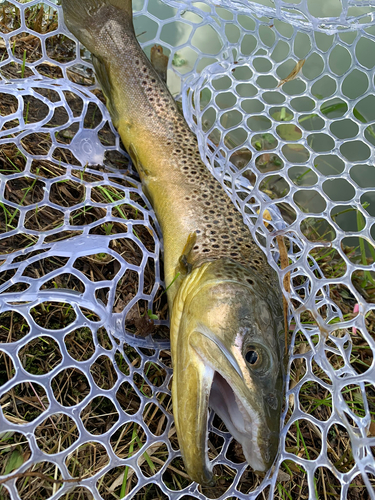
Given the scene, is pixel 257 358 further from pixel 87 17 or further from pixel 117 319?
pixel 87 17

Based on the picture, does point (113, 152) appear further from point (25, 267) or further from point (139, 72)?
point (25, 267)

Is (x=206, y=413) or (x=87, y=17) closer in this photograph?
(x=206, y=413)

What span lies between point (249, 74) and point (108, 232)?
2.33 metres

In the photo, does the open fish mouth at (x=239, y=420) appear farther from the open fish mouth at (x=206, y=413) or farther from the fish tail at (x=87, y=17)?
the fish tail at (x=87, y=17)

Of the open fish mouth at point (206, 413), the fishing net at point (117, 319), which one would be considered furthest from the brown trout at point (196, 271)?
the fishing net at point (117, 319)

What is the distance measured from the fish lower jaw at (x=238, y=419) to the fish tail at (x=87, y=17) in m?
2.36

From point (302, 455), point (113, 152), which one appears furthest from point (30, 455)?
point (113, 152)

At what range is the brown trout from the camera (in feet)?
5.61

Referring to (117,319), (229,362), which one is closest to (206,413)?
(229,362)

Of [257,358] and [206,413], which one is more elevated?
[257,358]

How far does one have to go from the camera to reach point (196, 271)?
2.13 metres

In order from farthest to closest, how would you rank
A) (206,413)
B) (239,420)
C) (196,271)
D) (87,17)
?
(87,17) → (196,271) → (239,420) → (206,413)

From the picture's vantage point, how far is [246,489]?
2.08 meters

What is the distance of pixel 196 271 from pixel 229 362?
21.8 inches
